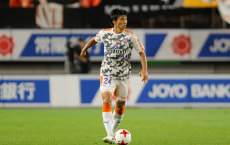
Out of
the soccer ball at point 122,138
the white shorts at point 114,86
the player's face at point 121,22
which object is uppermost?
the player's face at point 121,22

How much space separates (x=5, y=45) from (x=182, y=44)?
23.0ft

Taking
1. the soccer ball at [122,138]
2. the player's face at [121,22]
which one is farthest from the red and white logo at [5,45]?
the soccer ball at [122,138]

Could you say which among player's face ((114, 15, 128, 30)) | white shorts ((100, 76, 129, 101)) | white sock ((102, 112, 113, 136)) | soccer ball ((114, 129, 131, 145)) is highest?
player's face ((114, 15, 128, 30))

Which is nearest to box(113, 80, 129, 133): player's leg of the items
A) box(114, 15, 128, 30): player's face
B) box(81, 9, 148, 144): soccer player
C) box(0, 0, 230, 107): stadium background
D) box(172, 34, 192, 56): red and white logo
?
box(81, 9, 148, 144): soccer player

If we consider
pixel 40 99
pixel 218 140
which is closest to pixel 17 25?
A: pixel 40 99

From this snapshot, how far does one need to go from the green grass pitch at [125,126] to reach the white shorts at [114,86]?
31.4 inches

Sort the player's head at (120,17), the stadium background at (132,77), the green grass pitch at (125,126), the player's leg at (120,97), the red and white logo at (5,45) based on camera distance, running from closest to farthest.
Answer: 1. the player's head at (120,17)
2. the player's leg at (120,97)
3. the green grass pitch at (125,126)
4. the stadium background at (132,77)
5. the red and white logo at (5,45)

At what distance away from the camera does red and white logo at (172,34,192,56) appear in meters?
23.2

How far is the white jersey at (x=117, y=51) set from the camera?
918 cm

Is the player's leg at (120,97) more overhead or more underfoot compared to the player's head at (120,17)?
more underfoot

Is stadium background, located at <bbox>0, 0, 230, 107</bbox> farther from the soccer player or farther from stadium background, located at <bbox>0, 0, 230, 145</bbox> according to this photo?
the soccer player

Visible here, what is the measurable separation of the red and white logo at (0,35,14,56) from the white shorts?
46.8 ft

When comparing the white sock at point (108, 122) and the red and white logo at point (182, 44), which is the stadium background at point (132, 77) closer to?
the red and white logo at point (182, 44)

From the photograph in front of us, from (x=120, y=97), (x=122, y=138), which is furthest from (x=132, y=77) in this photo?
(x=122, y=138)
